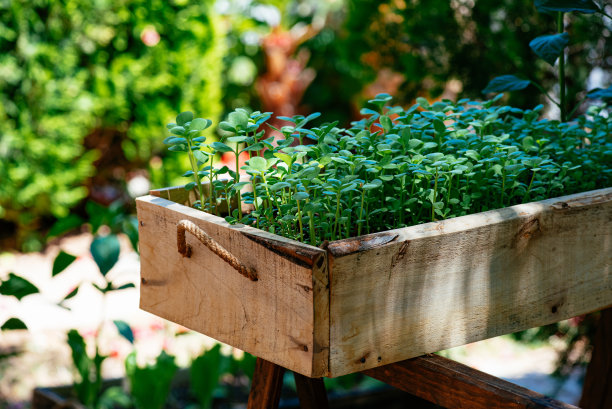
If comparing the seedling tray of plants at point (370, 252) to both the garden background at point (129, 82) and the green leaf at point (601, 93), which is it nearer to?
the green leaf at point (601, 93)

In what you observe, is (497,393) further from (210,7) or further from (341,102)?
(341,102)

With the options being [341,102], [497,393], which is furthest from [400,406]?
[341,102]

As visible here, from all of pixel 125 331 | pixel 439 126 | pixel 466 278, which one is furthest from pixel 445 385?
pixel 125 331

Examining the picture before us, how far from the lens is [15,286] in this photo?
177 centimetres

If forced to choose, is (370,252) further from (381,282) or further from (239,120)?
(239,120)

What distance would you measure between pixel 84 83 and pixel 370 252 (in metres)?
3.92

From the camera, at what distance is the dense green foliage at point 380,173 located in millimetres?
1126

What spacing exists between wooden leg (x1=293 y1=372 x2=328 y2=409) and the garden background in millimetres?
1383

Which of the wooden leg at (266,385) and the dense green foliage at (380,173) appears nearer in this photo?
the dense green foliage at (380,173)

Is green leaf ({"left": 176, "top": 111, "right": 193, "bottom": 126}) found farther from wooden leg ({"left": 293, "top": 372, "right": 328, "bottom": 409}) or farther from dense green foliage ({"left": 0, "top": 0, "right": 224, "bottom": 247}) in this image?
dense green foliage ({"left": 0, "top": 0, "right": 224, "bottom": 247})

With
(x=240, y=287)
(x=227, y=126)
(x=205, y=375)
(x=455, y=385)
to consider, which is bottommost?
(x=205, y=375)

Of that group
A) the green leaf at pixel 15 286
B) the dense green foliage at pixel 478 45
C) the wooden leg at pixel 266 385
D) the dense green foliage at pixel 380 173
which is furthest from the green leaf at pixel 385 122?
the dense green foliage at pixel 478 45

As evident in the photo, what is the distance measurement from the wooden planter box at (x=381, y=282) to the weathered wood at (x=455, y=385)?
35mm

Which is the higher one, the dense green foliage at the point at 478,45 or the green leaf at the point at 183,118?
the dense green foliage at the point at 478,45
